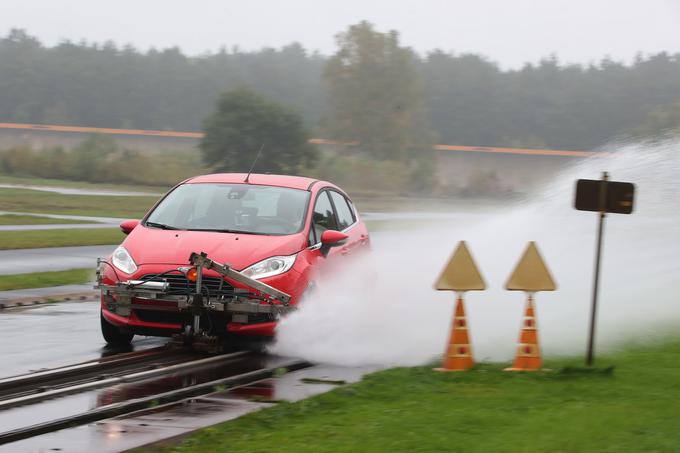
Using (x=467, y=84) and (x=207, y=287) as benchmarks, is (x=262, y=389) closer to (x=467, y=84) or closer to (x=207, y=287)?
(x=207, y=287)

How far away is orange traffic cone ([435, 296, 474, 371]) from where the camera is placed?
31.2ft

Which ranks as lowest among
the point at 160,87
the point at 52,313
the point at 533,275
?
the point at 52,313

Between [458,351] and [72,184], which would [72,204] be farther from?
[458,351]

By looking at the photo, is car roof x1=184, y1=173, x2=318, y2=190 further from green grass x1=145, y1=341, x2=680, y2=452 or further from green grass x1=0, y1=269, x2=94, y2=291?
green grass x1=0, y1=269, x2=94, y2=291

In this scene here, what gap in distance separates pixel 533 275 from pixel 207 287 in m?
2.87

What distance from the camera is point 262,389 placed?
28.5 feet

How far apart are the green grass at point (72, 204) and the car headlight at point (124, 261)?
26.6m

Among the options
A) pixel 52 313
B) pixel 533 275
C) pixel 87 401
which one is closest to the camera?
pixel 87 401

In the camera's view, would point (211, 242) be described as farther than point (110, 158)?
No

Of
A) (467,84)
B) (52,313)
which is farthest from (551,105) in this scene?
(52,313)

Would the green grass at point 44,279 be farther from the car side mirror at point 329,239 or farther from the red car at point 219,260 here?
the car side mirror at point 329,239

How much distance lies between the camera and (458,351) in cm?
957

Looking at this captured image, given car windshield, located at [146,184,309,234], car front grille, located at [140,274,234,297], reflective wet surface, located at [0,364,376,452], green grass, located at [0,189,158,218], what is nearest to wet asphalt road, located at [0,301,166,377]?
car front grille, located at [140,274,234,297]

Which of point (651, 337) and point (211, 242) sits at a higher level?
point (211, 242)
